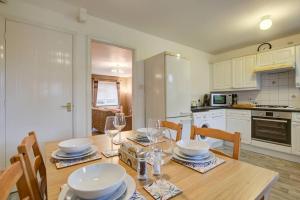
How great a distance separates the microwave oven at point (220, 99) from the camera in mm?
3797

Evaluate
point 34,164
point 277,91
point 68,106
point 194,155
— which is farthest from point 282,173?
point 68,106

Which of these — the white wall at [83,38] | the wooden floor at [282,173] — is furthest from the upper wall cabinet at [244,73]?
the white wall at [83,38]

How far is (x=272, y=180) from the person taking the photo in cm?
68

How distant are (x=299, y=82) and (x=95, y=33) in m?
3.64

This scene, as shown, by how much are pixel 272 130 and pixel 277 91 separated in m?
0.97

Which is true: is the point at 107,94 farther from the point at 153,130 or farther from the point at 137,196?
the point at 137,196

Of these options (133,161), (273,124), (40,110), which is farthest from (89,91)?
(273,124)

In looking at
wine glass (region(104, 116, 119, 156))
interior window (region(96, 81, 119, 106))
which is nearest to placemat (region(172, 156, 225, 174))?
wine glass (region(104, 116, 119, 156))

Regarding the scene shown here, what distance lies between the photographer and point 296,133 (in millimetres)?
2592

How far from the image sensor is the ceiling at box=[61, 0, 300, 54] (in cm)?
204

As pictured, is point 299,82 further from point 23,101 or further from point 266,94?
point 23,101

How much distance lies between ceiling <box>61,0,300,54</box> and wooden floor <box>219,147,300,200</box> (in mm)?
2339

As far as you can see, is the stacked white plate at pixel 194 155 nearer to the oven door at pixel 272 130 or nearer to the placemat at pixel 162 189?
the placemat at pixel 162 189

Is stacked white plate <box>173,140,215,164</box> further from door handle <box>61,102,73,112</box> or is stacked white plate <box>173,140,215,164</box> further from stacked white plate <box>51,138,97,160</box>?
door handle <box>61,102,73,112</box>
